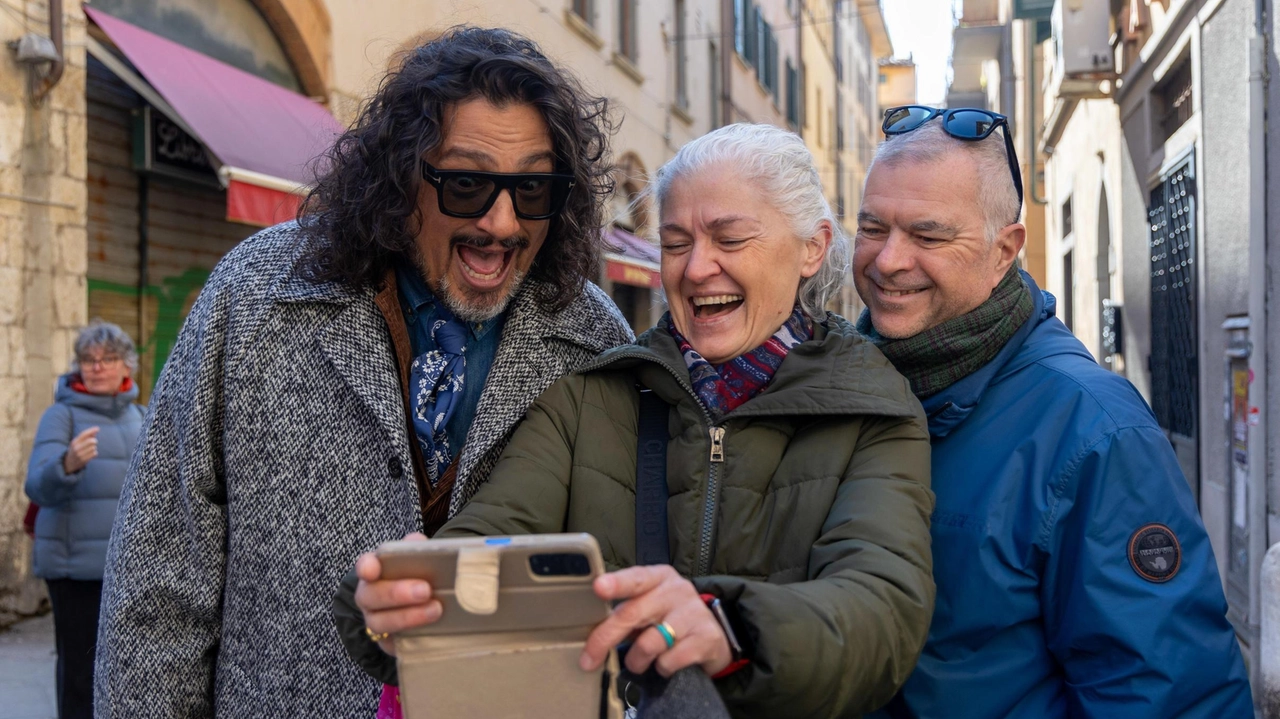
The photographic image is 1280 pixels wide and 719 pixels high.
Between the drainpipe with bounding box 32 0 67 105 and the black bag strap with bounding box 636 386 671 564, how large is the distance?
19.5 feet

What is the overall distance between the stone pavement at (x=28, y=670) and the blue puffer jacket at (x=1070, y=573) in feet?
15.9

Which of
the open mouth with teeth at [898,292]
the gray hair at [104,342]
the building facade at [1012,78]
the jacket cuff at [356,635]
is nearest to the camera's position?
the jacket cuff at [356,635]

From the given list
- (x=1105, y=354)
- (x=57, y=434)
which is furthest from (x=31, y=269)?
(x=1105, y=354)

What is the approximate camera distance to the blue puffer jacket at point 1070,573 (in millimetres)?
1678

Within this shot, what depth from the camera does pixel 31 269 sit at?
21.4 ft

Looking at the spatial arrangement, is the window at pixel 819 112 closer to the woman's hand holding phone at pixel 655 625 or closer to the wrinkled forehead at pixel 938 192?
the wrinkled forehead at pixel 938 192

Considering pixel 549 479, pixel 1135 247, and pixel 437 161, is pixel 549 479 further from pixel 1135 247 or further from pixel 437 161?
pixel 1135 247

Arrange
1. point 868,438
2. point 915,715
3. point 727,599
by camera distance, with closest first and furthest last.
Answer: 1. point 727,599
2. point 868,438
3. point 915,715

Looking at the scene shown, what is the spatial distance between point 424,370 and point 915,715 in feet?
3.36

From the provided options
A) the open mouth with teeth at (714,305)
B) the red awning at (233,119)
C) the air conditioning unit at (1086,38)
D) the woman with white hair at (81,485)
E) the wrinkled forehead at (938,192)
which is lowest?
the woman with white hair at (81,485)

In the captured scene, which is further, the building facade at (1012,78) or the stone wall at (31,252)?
the building facade at (1012,78)

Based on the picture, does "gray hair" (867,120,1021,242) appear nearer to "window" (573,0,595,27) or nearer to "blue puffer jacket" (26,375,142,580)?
"blue puffer jacket" (26,375,142,580)

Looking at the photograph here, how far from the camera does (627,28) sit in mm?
15391

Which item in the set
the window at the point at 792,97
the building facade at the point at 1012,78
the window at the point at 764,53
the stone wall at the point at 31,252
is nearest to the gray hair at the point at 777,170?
the stone wall at the point at 31,252
